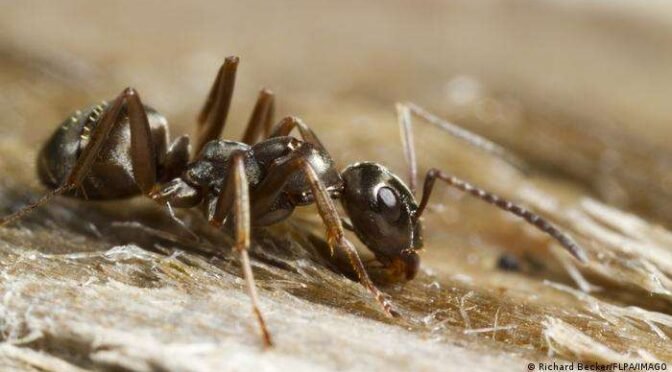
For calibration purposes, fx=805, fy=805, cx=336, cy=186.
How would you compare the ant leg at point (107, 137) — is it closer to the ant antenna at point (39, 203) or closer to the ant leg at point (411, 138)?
the ant antenna at point (39, 203)

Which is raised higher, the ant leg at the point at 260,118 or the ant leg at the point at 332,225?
the ant leg at the point at 260,118

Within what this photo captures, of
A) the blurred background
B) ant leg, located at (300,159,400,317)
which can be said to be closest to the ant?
ant leg, located at (300,159,400,317)

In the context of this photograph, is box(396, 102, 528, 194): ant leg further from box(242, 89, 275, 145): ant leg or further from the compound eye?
box(242, 89, 275, 145): ant leg

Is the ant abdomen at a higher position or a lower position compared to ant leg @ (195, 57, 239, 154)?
lower

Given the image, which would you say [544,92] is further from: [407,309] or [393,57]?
[407,309]

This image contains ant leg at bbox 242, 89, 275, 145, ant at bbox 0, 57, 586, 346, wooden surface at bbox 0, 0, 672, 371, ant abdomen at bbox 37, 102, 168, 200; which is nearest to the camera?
wooden surface at bbox 0, 0, 672, 371

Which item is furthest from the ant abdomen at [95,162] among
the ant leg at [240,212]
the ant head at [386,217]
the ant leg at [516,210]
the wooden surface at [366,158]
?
the ant leg at [516,210]

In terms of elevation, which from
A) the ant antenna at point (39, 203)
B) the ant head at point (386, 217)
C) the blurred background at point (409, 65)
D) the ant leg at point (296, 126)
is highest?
the blurred background at point (409, 65)

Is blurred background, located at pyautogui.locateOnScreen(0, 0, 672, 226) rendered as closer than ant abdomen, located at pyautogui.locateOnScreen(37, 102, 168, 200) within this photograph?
No
